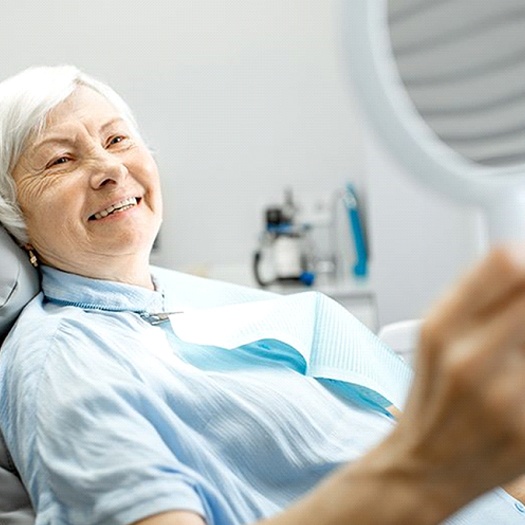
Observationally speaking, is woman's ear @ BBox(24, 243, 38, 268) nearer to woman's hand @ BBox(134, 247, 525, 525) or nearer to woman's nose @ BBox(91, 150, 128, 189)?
woman's nose @ BBox(91, 150, 128, 189)

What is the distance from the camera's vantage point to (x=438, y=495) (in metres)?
0.51

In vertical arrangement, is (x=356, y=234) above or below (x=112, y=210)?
below

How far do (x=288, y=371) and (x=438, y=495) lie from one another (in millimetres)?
647

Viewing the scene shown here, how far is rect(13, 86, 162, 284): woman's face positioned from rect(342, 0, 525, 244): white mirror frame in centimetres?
74

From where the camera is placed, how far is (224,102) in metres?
3.59

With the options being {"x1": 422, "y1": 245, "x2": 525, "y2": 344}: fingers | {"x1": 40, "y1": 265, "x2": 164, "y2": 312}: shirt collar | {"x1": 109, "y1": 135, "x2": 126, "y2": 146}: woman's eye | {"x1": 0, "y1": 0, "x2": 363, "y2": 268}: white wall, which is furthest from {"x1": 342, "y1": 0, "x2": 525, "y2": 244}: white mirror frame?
{"x1": 0, "y1": 0, "x2": 363, "y2": 268}: white wall

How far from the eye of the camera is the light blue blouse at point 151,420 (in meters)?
0.88

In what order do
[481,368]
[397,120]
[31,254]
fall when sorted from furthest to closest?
[31,254]
[397,120]
[481,368]

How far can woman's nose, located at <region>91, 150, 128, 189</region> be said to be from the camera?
126 centimetres

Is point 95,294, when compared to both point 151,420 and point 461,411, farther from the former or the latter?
point 461,411

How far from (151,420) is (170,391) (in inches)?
2.5

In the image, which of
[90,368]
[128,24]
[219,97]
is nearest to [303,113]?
[219,97]

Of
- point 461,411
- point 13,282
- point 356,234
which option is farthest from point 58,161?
Result: point 356,234

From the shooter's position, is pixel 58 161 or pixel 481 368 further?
pixel 58 161
